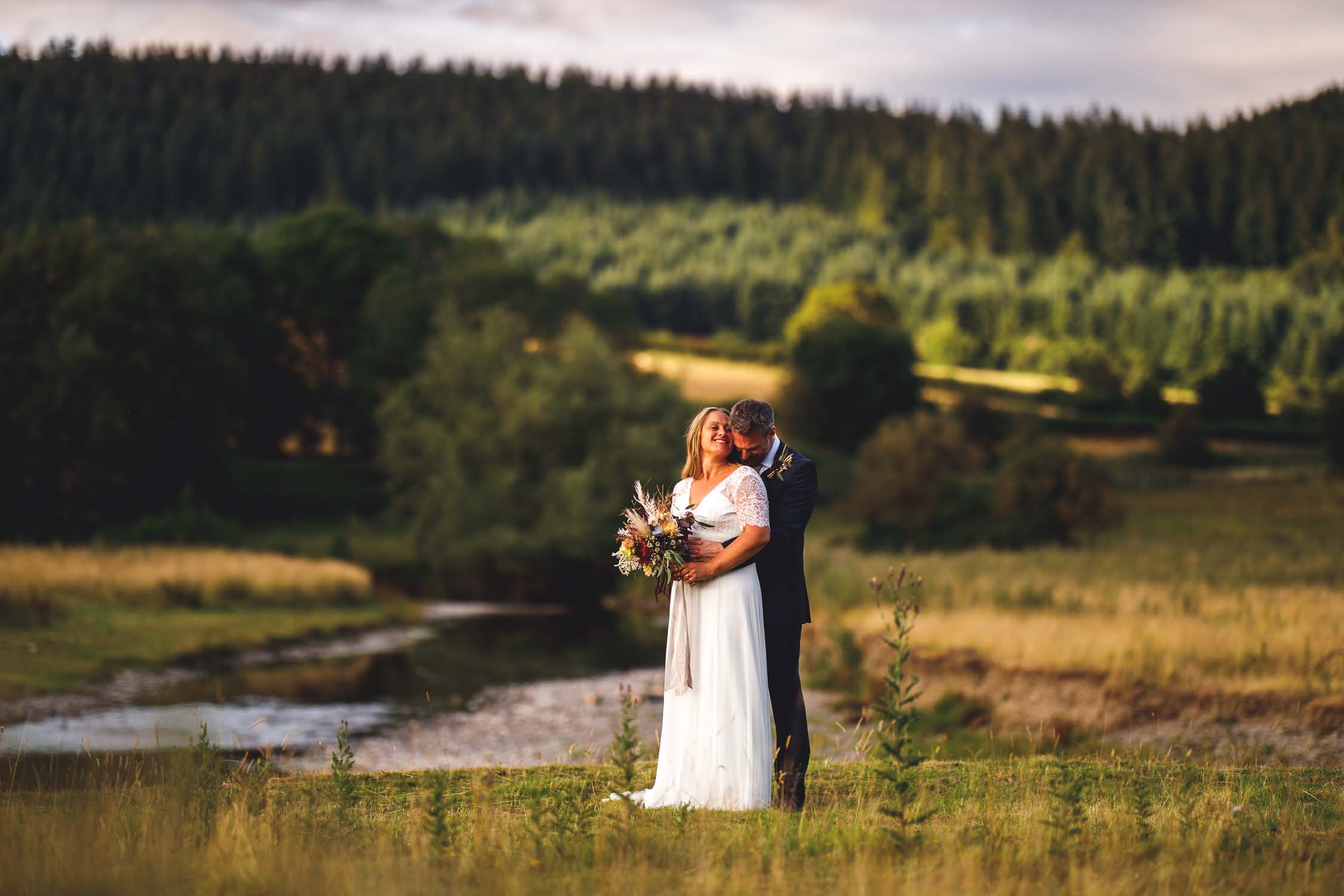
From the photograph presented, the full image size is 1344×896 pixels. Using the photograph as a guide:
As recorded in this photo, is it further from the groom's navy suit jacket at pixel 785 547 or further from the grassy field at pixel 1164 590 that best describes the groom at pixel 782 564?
the grassy field at pixel 1164 590

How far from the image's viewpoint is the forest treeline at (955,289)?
7650cm

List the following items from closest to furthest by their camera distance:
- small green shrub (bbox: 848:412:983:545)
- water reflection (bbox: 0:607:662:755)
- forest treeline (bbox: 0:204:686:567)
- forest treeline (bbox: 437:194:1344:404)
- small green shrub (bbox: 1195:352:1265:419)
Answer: water reflection (bbox: 0:607:662:755) < forest treeline (bbox: 0:204:686:567) < small green shrub (bbox: 848:412:983:545) < forest treeline (bbox: 437:194:1344:404) < small green shrub (bbox: 1195:352:1265:419)

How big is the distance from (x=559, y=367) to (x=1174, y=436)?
36.3m

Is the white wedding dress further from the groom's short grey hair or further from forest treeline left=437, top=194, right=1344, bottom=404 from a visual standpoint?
forest treeline left=437, top=194, right=1344, bottom=404

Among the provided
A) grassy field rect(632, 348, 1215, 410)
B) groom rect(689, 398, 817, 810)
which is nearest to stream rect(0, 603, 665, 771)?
groom rect(689, 398, 817, 810)

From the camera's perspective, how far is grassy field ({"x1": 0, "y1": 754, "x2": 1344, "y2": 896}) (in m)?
6.19

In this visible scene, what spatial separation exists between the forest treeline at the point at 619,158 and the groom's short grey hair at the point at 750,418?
222 ft

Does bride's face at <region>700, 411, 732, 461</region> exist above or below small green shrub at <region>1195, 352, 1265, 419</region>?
below

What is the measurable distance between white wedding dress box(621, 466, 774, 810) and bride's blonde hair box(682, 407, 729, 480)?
0.66ft

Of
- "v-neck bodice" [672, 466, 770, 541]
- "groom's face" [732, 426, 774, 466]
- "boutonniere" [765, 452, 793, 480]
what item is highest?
"groom's face" [732, 426, 774, 466]

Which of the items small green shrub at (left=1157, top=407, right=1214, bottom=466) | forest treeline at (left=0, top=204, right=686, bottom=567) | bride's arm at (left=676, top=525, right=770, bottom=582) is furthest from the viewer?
small green shrub at (left=1157, top=407, right=1214, bottom=466)

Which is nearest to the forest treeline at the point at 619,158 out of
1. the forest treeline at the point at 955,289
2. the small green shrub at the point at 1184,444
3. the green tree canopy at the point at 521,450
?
the forest treeline at the point at 955,289

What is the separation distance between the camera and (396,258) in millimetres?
76625

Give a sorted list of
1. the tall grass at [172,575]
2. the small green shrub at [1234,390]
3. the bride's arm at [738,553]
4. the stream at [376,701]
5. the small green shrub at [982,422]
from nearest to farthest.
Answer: the bride's arm at [738,553] → the stream at [376,701] → the tall grass at [172,575] → the small green shrub at [1234,390] → the small green shrub at [982,422]
